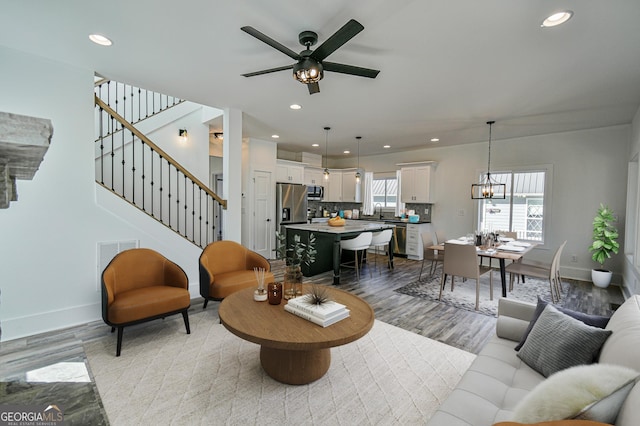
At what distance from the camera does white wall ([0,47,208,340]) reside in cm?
275

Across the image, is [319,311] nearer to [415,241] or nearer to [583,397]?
[583,397]

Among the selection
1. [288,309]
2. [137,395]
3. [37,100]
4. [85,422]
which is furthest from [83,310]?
[85,422]

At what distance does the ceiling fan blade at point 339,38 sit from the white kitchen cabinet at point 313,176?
559 centimetres

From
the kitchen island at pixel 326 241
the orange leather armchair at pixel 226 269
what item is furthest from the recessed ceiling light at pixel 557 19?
the kitchen island at pixel 326 241

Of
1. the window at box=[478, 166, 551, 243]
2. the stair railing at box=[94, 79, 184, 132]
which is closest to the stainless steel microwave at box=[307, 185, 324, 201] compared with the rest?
the stair railing at box=[94, 79, 184, 132]

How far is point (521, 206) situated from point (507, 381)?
216 inches

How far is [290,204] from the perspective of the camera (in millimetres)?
6996

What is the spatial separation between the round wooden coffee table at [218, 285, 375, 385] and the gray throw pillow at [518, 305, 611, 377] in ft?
3.10

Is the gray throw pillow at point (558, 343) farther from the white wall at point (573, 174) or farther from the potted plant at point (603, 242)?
the white wall at point (573, 174)

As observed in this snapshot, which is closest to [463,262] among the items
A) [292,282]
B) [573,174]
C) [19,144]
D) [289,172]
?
[292,282]

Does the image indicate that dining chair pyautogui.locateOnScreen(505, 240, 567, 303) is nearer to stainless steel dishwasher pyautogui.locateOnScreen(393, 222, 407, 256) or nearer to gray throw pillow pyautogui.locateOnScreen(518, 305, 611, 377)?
gray throw pillow pyautogui.locateOnScreen(518, 305, 611, 377)

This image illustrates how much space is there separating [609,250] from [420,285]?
10.4ft

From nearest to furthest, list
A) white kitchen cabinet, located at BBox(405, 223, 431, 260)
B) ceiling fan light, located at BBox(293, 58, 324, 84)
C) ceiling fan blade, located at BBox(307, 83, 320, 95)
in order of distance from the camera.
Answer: ceiling fan light, located at BBox(293, 58, 324, 84), ceiling fan blade, located at BBox(307, 83, 320, 95), white kitchen cabinet, located at BBox(405, 223, 431, 260)

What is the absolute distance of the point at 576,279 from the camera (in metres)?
5.12
